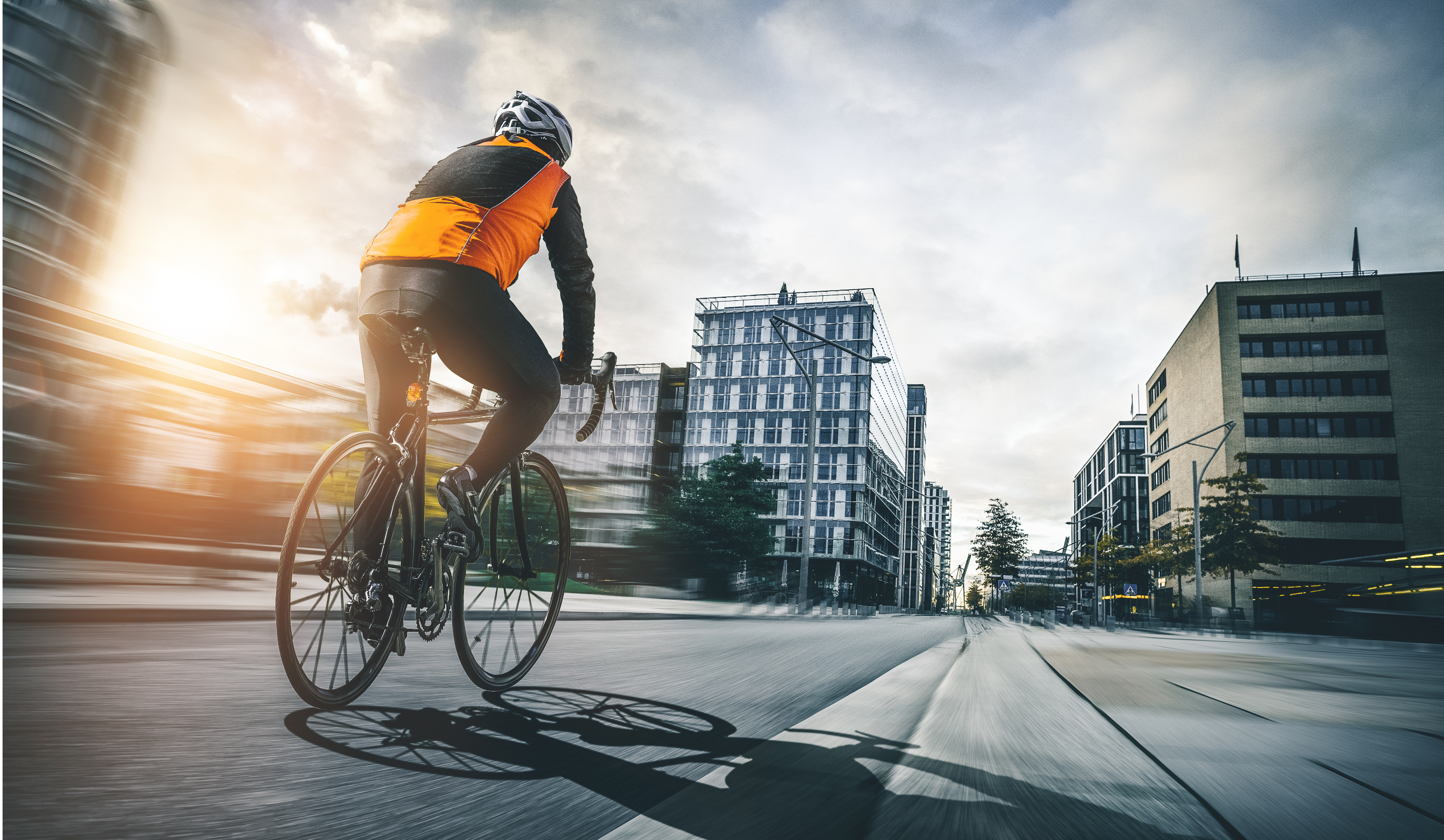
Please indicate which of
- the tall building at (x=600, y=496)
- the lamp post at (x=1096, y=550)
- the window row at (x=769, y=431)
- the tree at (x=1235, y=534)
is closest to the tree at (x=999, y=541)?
the lamp post at (x=1096, y=550)

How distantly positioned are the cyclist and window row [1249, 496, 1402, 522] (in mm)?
59321

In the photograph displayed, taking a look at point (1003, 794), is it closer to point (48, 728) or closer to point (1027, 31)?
point (48, 728)

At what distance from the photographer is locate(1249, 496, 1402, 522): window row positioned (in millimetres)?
→ 49969

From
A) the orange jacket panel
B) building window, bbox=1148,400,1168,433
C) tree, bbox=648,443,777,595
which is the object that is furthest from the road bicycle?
building window, bbox=1148,400,1168,433

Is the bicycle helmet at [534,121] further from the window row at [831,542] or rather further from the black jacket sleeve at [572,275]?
the window row at [831,542]

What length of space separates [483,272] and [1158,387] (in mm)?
82014

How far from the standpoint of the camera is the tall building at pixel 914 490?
125 m

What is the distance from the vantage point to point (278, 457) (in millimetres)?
5562

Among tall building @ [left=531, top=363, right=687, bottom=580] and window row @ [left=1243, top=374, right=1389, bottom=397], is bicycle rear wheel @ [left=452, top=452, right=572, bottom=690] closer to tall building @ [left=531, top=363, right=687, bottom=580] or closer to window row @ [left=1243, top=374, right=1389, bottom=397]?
tall building @ [left=531, top=363, right=687, bottom=580]

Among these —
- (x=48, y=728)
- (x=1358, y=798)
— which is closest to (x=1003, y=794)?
(x=1358, y=798)

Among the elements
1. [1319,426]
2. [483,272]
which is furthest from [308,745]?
[1319,426]

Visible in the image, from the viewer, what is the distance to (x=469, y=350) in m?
2.22

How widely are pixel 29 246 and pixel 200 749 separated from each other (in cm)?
324

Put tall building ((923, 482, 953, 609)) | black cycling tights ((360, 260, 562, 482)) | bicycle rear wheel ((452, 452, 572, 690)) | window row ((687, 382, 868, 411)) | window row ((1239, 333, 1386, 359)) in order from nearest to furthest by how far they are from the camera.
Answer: black cycling tights ((360, 260, 562, 482))
bicycle rear wheel ((452, 452, 572, 690))
window row ((1239, 333, 1386, 359))
window row ((687, 382, 868, 411))
tall building ((923, 482, 953, 609))
